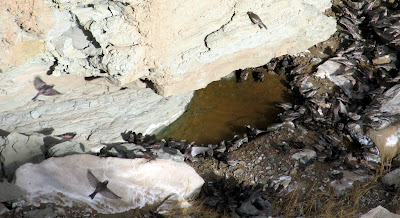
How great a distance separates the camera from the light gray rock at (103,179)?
566cm

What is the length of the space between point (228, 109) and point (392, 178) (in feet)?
11.1

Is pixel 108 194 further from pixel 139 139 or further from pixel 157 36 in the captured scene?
pixel 157 36

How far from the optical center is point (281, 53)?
28.0 feet

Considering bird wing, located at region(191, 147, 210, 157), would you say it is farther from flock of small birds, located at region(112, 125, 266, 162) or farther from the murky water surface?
the murky water surface

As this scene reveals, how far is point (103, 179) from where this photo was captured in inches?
226

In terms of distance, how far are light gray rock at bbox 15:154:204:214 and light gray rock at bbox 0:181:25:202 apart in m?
0.08

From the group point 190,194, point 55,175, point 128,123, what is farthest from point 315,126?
point 55,175

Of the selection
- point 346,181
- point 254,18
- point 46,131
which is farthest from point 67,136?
point 346,181

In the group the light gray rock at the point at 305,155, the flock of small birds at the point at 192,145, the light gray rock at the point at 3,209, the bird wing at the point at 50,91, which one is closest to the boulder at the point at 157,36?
the bird wing at the point at 50,91

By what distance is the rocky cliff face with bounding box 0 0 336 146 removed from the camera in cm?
563

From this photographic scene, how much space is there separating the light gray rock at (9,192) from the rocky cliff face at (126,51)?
161cm

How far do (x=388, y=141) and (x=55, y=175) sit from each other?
5901 millimetres

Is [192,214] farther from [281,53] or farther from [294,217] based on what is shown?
[281,53]

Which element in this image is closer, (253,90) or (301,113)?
(301,113)
